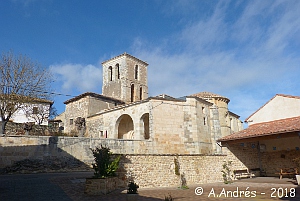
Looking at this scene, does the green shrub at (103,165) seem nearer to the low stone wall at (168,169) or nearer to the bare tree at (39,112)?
the low stone wall at (168,169)

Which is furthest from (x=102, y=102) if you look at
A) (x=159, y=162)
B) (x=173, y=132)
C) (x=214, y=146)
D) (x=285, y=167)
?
(x=285, y=167)

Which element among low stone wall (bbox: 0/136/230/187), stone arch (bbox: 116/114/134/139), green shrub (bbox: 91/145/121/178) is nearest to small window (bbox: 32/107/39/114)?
stone arch (bbox: 116/114/134/139)

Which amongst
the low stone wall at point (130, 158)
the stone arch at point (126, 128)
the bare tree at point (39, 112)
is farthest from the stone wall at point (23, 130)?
the stone arch at point (126, 128)

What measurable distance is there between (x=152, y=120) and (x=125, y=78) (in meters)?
14.4

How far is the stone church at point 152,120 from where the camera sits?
19583mm

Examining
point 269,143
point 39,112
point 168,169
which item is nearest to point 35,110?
point 39,112

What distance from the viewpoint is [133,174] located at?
434 inches

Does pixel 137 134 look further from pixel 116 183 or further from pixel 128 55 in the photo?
pixel 128 55

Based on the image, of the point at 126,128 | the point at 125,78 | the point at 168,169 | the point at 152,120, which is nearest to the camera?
the point at 168,169

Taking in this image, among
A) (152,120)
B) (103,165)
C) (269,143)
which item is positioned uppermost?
(152,120)

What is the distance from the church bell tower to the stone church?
142mm

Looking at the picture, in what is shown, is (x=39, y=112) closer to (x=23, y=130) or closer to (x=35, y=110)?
(x=35, y=110)

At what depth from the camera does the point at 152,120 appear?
772 inches

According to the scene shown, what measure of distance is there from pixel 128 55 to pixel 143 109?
15.1 meters
